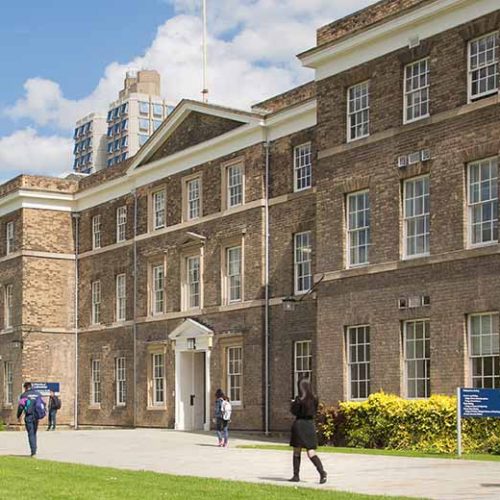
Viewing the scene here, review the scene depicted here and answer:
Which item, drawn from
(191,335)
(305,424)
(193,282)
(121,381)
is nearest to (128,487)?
(305,424)

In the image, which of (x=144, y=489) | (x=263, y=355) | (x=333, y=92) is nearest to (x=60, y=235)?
(x=263, y=355)

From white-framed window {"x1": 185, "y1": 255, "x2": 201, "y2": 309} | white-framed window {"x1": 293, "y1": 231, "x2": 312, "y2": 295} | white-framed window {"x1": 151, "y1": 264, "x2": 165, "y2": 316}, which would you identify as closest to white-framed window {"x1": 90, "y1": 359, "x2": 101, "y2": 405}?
white-framed window {"x1": 151, "y1": 264, "x2": 165, "y2": 316}

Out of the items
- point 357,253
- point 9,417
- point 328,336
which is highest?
point 357,253

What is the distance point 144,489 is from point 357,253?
1470 cm

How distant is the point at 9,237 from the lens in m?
53.6

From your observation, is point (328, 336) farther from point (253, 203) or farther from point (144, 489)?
point (144, 489)

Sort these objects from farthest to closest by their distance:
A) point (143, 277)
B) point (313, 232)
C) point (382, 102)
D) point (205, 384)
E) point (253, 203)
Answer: point (143, 277) → point (205, 384) → point (253, 203) → point (313, 232) → point (382, 102)

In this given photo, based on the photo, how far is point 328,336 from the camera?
1246 inches

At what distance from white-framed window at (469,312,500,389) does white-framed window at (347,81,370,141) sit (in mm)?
6411

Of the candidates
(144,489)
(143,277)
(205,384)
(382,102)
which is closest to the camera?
(144,489)

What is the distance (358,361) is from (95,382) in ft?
71.0

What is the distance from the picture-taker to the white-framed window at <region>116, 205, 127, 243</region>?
48.2m

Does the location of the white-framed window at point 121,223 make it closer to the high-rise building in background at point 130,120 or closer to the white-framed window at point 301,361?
the white-framed window at point 301,361

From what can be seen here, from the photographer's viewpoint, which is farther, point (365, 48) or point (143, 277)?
point (143, 277)
